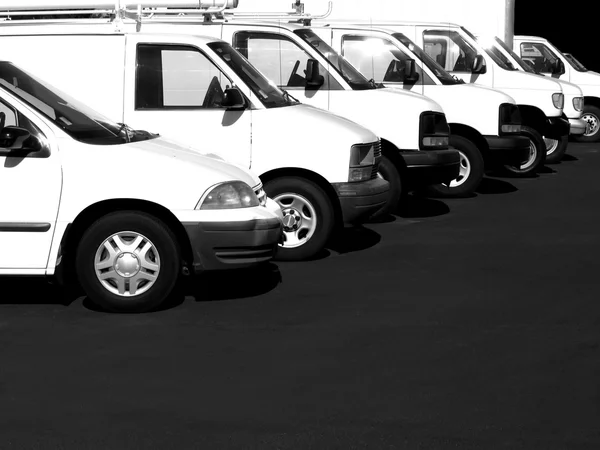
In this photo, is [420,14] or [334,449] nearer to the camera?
[334,449]

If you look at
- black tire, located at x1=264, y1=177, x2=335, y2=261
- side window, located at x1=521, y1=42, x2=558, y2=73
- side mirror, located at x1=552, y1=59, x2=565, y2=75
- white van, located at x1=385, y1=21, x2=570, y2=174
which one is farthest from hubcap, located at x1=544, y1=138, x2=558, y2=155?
black tire, located at x1=264, y1=177, x2=335, y2=261

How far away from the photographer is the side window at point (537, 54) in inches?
799

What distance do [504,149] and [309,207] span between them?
4.98 meters

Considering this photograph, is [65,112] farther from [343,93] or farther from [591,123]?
[591,123]

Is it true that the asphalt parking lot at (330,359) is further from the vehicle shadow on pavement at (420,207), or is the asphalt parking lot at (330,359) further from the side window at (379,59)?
the side window at (379,59)

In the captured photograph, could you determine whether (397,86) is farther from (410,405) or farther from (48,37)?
(410,405)

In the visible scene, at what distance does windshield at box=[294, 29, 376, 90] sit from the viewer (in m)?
11.9

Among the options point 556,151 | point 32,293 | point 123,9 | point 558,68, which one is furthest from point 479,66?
point 32,293

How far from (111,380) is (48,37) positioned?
14.4 ft

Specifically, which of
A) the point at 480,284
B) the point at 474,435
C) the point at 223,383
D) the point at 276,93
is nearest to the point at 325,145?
→ the point at 276,93

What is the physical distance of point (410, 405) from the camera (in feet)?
18.6

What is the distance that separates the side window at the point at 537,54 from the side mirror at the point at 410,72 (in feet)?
23.0

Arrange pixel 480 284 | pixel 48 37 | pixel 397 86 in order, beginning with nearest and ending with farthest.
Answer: pixel 480 284, pixel 48 37, pixel 397 86

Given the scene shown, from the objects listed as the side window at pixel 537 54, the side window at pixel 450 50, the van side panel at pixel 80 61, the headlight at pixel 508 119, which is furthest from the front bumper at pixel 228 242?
the side window at pixel 537 54
